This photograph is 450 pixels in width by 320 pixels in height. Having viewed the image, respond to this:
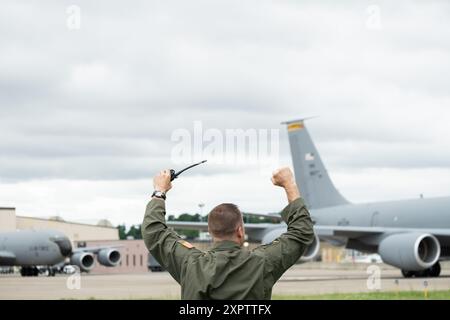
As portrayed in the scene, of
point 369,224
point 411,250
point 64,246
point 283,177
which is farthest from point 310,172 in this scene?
point 283,177

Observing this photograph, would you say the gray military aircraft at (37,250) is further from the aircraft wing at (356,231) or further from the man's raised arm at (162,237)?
the man's raised arm at (162,237)

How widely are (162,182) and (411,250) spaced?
96.1 feet

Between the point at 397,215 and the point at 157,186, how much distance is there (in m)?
34.6

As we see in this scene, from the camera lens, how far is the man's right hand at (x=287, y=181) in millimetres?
4031

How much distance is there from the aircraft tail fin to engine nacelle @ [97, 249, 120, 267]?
16.3m

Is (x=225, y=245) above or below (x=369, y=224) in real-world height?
above

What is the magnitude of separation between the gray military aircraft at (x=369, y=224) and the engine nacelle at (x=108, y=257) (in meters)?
16.2

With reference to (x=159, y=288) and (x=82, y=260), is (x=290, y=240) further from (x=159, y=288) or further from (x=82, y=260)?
(x=82, y=260)

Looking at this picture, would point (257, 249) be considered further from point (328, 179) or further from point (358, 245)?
point (328, 179)

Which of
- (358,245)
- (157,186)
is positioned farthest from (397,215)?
(157,186)

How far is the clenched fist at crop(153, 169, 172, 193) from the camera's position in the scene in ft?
13.5

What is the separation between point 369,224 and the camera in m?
39.3

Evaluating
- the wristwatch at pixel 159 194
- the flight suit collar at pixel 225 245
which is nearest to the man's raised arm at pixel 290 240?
the flight suit collar at pixel 225 245
